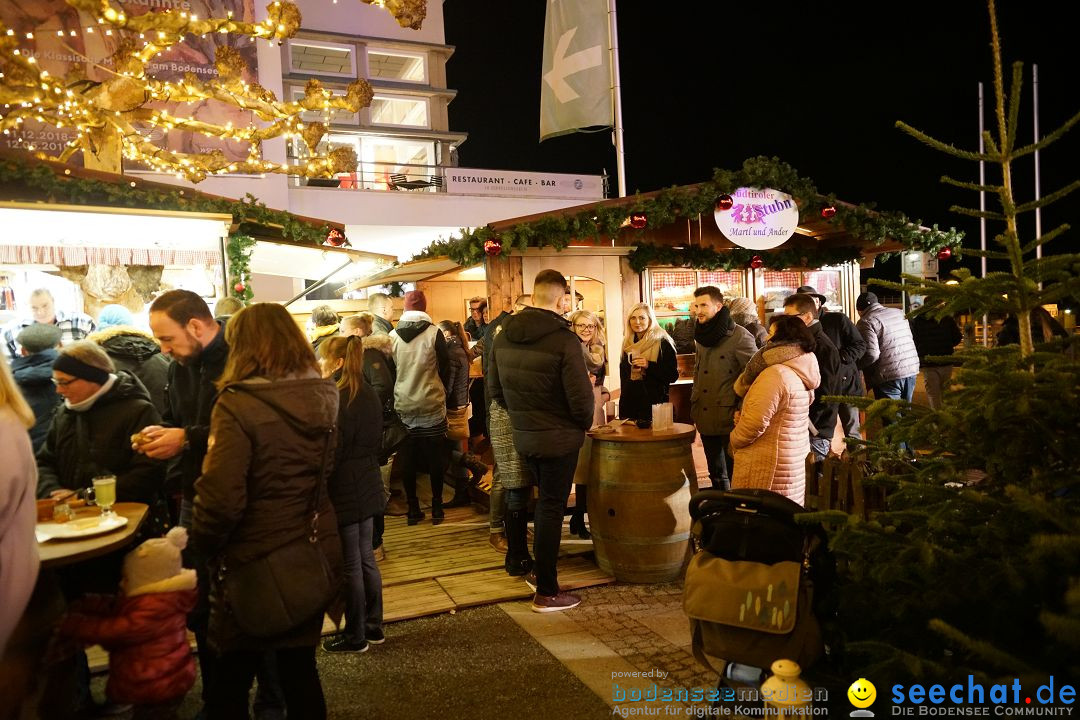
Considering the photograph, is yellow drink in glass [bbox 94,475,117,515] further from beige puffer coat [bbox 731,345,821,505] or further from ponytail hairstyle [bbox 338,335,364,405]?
beige puffer coat [bbox 731,345,821,505]

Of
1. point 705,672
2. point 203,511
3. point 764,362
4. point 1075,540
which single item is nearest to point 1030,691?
point 1075,540

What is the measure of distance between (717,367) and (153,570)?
14.3 feet

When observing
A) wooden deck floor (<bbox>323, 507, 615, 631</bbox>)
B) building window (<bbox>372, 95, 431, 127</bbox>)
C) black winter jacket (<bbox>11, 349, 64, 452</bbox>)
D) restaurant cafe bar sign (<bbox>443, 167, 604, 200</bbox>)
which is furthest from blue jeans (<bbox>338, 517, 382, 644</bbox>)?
building window (<bbox>372, 95, 431, 127</bbox>)

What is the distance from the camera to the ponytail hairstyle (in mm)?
3725

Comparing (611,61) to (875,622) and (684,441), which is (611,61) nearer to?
(684,441)

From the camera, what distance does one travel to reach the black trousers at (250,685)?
8.51 feet

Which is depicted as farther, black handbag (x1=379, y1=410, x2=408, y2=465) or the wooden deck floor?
black handbag (x1=379, y1=410, x2=408, y2=465)

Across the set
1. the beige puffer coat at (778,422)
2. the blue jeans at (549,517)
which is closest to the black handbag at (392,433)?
the blue jeans at (549,517)

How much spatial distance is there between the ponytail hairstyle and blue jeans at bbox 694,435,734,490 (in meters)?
3.30

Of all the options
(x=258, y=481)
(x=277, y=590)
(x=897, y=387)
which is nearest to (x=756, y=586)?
(x=277, y=590)

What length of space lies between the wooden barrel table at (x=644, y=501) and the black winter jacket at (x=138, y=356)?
2.81 meters

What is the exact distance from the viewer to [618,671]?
11.7ft

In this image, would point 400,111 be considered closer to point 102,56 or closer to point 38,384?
point 102,56

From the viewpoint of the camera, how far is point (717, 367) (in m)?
5.78
